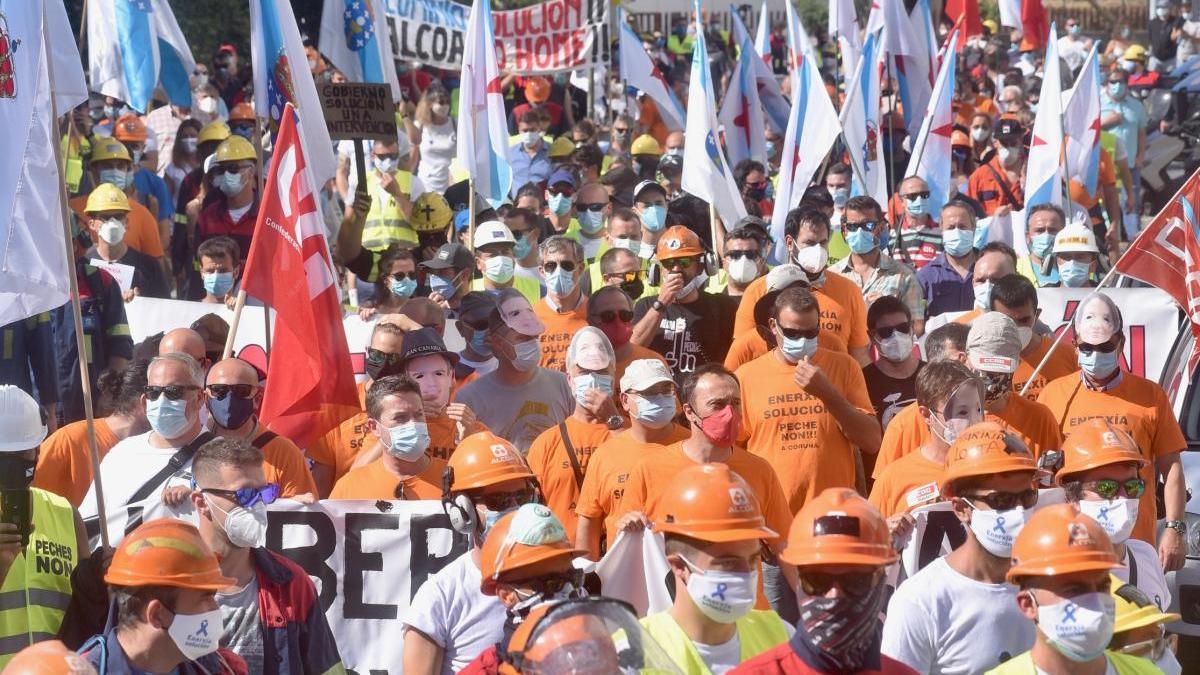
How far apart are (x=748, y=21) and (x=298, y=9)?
10265 mm

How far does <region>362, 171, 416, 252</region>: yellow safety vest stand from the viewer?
13.4 metres

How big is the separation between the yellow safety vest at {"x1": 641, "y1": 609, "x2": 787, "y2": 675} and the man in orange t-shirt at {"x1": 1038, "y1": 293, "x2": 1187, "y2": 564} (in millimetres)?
3177

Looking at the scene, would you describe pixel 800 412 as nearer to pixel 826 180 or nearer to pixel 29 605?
pixel 29 605

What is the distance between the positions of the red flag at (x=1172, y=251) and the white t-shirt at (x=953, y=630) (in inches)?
154

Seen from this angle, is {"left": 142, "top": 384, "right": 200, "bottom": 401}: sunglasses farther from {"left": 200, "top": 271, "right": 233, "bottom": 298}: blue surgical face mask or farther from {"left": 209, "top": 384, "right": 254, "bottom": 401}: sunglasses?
{"left": 200, "top": 271, "right": 233, "bottom": 298}: blue surgical face mask

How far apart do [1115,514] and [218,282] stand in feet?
20.4

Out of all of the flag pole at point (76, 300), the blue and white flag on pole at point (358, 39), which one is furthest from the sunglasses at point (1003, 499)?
the blue and white flag on pole at point (358, 39)

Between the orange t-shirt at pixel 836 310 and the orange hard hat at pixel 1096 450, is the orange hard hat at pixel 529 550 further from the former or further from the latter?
the orange t-shirt at pixel 836 310

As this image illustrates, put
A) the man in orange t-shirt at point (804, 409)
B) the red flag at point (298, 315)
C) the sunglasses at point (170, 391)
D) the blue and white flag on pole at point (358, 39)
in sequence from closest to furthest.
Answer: the sunglasses at point (170, 391) → the red flag at point (298, 315) → the man in orange t-shirt at point (804, 409) → the blue and white flag on pole at point (358, 39)

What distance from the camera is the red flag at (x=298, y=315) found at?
8.46m

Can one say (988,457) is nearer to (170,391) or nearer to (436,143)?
(170,391)

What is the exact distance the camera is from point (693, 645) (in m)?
5.52

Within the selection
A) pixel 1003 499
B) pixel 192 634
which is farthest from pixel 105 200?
pixel 1003 499

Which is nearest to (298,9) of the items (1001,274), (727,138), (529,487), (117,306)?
(727,138)
